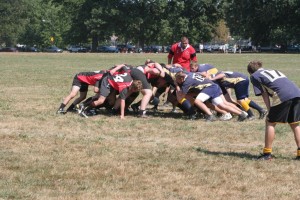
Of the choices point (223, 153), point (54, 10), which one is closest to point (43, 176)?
point (223, 153)

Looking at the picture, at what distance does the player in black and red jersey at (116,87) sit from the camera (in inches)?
484

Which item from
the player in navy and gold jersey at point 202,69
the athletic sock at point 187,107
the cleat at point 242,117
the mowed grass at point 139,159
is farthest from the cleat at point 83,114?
the cleat at point 242,117

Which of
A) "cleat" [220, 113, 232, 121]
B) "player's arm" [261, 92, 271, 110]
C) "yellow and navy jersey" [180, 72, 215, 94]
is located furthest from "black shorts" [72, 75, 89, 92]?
"player's arm" [261, 92, 271, 110]

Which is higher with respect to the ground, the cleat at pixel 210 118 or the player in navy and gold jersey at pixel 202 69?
the player in navy and gold jersey at pixel 202 69

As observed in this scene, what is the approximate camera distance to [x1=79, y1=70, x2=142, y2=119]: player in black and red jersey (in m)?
12.3

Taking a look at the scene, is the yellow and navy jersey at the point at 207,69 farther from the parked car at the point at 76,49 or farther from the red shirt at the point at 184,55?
the parked car at the point at 76,49

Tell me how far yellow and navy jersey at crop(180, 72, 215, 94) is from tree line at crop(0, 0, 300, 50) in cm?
6272

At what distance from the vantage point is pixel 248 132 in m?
10.6

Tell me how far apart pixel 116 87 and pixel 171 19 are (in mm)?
A: 74805

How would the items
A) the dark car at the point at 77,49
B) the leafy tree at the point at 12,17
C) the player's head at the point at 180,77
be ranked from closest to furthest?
the player's head at the point at 180,77 < the dark car at the point at 77,49 < the leafy tree at the point at 12,17

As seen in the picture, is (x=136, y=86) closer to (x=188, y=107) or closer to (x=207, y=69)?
(x=188, y=107)

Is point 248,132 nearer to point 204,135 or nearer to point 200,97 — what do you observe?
point 204,135

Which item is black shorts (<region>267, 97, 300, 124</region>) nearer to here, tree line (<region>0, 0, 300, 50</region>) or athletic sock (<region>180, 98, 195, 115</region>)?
athletic sock (<region>180, 98, 195, 115</region>)

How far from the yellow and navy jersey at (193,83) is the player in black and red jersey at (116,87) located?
970 millimetres
